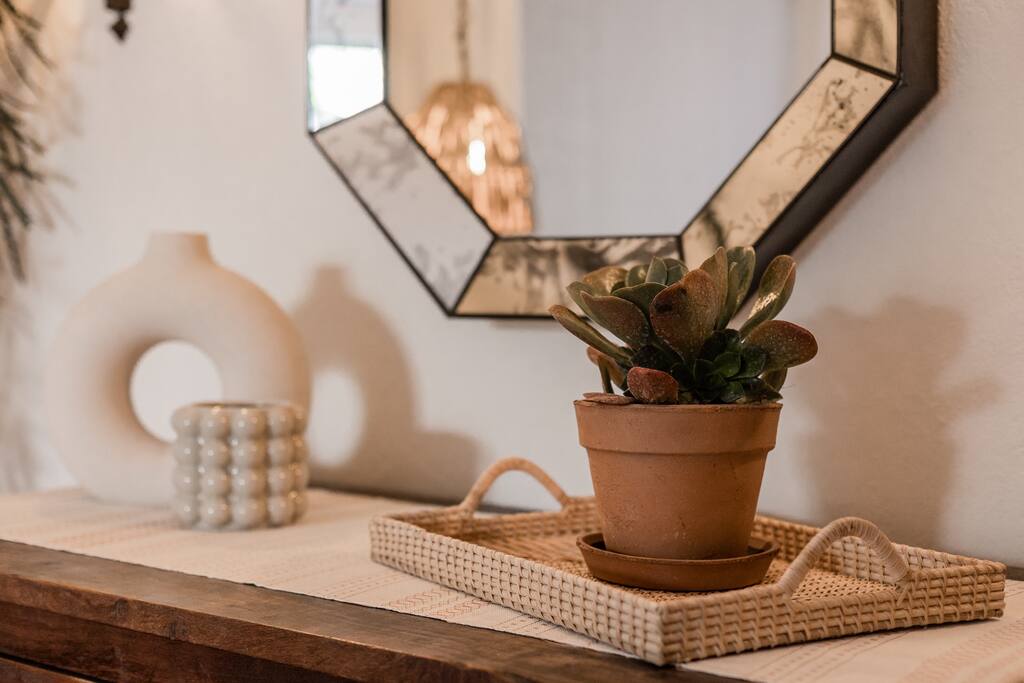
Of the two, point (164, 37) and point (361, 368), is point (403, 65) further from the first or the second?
point (164, 37)

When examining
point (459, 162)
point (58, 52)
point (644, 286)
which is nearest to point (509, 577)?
point (644, 286)

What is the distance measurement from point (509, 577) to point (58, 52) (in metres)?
1.04

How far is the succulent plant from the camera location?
0.61m

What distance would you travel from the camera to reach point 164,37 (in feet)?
4.19

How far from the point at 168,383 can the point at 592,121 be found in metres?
0.65

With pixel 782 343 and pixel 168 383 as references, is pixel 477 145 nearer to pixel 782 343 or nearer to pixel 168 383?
pixel 782 343

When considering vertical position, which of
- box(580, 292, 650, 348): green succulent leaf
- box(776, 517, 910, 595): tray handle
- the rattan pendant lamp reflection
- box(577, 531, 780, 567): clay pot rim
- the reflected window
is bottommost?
box(577, 531, 780, 567): clay pot rim

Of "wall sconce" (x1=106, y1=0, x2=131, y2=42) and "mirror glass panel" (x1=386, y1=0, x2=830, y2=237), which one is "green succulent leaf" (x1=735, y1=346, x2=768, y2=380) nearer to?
"mirror glass panel" (x1=386, y1=0, x2=830, y2=237)

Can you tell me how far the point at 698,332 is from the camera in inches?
24.4

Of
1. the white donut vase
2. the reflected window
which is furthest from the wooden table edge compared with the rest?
the reflected window

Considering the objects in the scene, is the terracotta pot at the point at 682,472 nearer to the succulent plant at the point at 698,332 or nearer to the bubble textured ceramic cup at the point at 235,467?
the succulent plant at the point at 698,332

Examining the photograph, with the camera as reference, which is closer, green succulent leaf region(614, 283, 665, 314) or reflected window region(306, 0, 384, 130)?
green succulent leaf region(614, 283, 665, 314)

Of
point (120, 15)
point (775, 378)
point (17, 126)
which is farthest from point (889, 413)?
point (17, 126)

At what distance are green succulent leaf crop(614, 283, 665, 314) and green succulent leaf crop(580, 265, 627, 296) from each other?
A: 49mm
